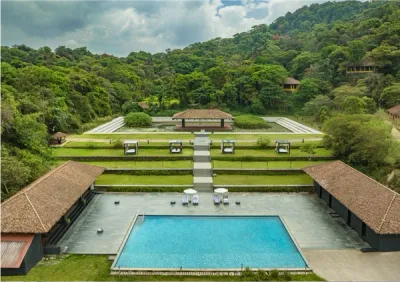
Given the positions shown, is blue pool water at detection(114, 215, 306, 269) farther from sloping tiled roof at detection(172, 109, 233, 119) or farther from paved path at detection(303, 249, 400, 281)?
sloping tiled roof at detection(172, 109, 233, 119)

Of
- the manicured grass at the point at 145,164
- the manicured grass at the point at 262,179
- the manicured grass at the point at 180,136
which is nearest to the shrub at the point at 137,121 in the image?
the manicured grass at the point at 180,136

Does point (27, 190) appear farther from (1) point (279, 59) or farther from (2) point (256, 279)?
(1) point (279, 59)

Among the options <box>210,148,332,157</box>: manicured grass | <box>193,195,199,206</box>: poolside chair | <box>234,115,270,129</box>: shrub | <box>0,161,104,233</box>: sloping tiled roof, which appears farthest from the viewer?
<box>234,115,270,129</box>: shrub

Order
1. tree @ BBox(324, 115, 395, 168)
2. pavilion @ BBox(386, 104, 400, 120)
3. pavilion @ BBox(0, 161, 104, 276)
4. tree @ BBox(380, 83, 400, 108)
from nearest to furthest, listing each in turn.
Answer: pavilion @ BBox(0, 161, 104, 276), tree @ BBox(324, 115, 395, 168), pavilion @ BBox(386, 104, 400, 120), tree @ BBox(380, 83, 400, 108)

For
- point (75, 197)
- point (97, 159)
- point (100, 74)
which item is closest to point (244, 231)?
point (75, 197)

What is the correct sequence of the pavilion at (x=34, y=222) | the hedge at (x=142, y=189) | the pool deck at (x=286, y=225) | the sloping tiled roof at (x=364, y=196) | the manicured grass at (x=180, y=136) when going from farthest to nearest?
the manicured grass at (x=180, y=136) < the hedge at (x=142, y=189) < the sloping tiled roof at (x=364, y=196) < the pool deck at (x=286, y=225) < the pavilion at (x=34, y=222)

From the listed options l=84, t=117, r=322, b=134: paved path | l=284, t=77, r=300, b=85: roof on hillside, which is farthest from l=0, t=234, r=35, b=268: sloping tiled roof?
l=284, t=77, r=300, b=85: roof on hillside

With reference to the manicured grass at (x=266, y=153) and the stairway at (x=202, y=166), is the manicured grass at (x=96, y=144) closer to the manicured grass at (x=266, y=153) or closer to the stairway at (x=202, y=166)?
the stairway at (x=202, y=166)
